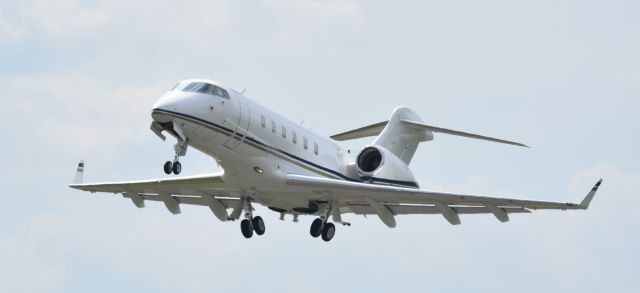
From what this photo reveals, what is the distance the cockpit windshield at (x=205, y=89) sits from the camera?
81.0 ft

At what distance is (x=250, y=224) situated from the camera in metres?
28.3

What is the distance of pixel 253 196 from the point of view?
27.6 metres

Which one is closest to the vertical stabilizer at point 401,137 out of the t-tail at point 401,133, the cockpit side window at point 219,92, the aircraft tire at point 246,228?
the t-tail at point 401,133

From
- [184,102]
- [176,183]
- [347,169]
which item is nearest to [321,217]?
[347,169]

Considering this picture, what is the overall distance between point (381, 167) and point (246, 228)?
3.74 meters

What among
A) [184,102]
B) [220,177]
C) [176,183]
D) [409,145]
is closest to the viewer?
[184,102]

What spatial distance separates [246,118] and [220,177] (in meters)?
1.90

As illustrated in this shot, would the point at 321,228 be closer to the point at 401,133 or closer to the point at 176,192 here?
the point at 176,192

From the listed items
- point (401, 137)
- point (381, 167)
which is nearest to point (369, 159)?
point (381, 167)

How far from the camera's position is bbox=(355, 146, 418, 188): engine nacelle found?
2896 centimetres

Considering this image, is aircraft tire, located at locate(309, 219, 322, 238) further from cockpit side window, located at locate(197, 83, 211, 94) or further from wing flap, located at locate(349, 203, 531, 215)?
cockpit side window, located at locate(197, 83, 211, 94)

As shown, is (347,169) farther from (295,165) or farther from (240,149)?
(240,149)

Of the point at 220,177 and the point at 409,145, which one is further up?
the point at 409,145

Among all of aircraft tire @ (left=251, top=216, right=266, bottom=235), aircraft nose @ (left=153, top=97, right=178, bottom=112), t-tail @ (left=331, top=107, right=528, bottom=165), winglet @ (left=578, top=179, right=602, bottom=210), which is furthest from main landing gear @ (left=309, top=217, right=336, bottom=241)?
winglet @ (left=578, top=179, right=602, bottom=210)
